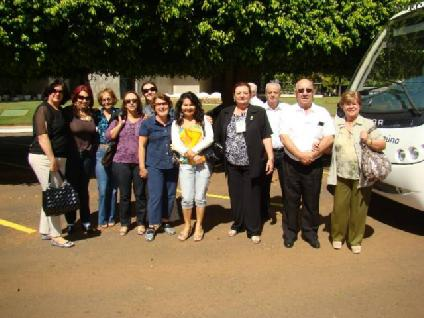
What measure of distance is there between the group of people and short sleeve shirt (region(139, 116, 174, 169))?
1 cm

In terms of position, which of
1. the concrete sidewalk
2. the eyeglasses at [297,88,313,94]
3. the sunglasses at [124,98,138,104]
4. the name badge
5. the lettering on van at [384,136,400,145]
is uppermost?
the eyeglasses at [297,88,313,94]

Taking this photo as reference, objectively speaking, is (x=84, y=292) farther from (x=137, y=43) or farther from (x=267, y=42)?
(x=267, y=42)

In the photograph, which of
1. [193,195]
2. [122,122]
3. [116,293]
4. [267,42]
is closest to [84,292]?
[116,293]

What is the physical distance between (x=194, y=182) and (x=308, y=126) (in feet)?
4.50

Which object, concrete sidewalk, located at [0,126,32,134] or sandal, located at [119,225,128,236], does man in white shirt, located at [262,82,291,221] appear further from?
concrete sidewalk, located at [0,126,32,134]

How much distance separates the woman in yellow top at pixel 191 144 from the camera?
4949mm

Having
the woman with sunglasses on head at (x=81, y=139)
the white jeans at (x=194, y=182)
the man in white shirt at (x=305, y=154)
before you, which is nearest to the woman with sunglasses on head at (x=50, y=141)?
the woman with sunglasses on head at (x=81, y=139)

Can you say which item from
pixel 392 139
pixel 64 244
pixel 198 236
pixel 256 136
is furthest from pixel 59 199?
pixel 392 139

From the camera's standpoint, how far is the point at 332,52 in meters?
8.66

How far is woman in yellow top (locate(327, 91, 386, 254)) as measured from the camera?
4.58 metres

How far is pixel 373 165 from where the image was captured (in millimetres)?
4527

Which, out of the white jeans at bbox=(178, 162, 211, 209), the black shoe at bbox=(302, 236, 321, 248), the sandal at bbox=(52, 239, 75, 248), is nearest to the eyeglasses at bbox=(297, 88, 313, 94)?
the white jeans at bbox=(178, 162, 211, 209)

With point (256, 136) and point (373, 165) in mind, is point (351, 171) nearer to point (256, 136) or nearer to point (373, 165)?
point (373, 165)

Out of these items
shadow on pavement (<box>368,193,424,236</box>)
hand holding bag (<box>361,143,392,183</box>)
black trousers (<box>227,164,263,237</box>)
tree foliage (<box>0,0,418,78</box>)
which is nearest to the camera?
hand holding bag (<box>361,143,392,183</box>)
